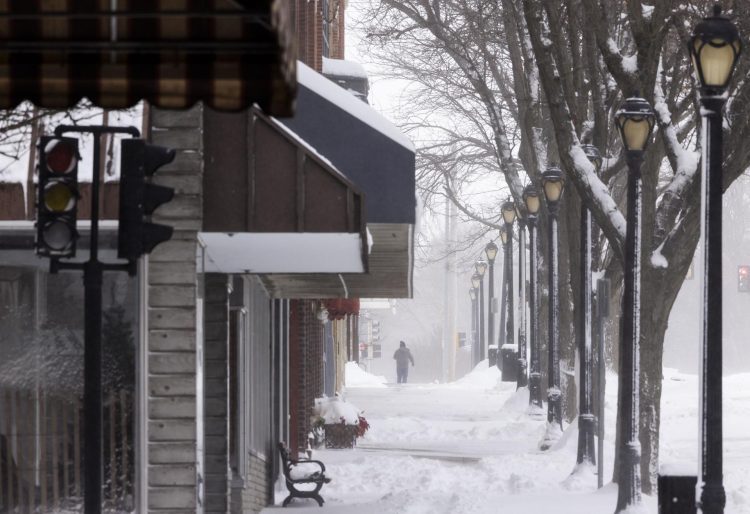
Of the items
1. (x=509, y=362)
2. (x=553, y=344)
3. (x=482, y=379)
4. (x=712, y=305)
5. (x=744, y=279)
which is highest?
(x=744, y=279)

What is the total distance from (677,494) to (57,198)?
15.7 ft

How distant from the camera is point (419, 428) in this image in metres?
31.6

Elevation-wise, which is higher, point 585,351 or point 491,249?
point 491,249

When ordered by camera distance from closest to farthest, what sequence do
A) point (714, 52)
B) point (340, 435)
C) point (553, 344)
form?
point (714, 52) < point (340, 435) < point (553, 344)

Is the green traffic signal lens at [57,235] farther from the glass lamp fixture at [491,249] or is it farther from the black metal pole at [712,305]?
the glass lamp fixture at [491,249]

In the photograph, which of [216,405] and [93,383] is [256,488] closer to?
[216,405]

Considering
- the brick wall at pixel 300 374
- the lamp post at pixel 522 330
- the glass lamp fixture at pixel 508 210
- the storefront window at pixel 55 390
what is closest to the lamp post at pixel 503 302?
the lamp post at pixel 522 330

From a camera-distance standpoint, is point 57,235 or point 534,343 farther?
point 534,343

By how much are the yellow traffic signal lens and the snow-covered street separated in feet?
15.6

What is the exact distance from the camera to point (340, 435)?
2605 centimetres

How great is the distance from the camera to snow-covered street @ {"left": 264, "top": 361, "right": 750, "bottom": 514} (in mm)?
16391

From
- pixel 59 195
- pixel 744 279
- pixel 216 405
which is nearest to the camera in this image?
pixel 59 195

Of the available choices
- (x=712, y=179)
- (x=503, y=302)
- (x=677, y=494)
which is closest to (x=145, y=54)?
(x=677, y=494)

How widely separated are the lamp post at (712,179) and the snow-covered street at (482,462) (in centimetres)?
70
